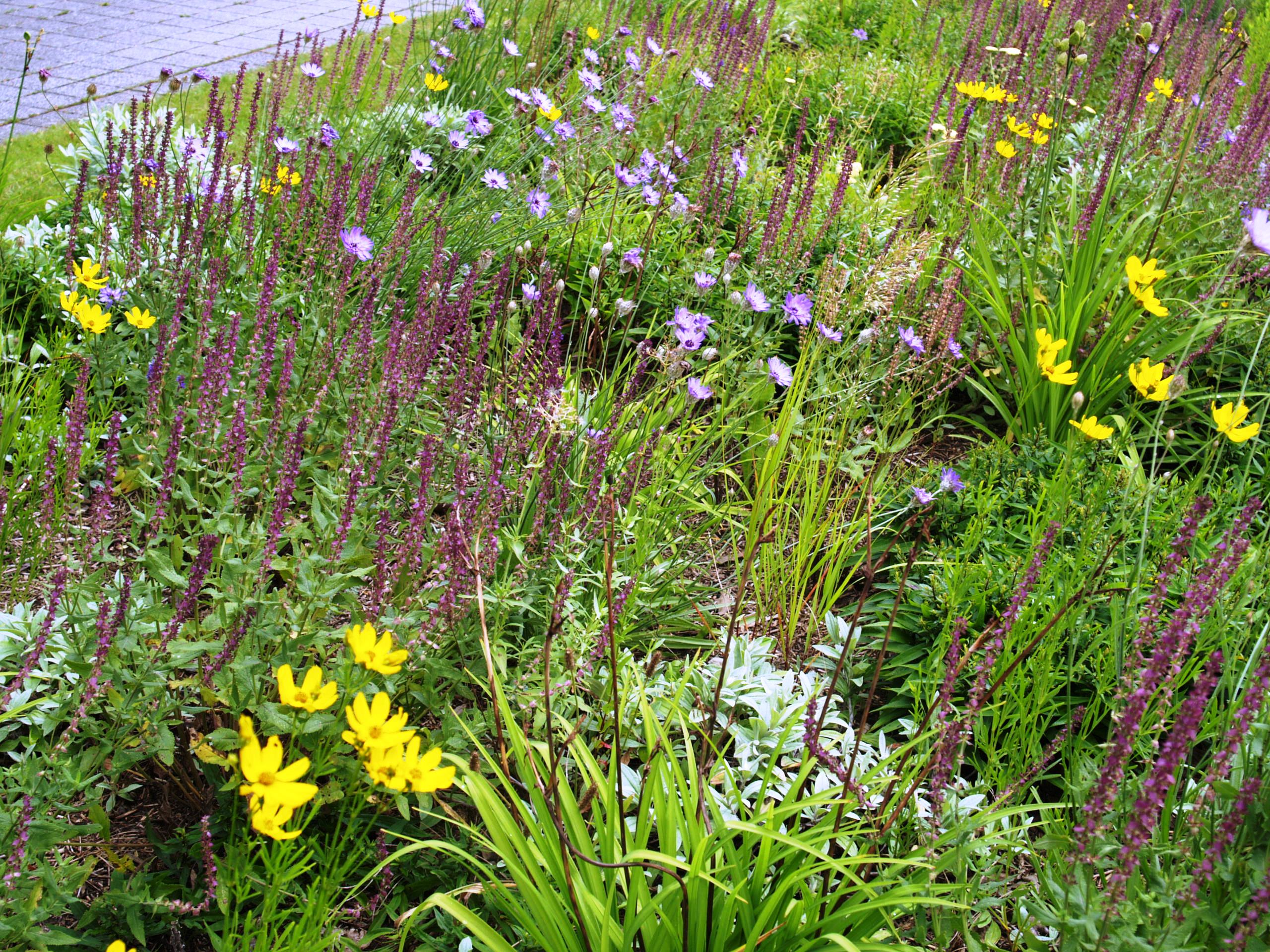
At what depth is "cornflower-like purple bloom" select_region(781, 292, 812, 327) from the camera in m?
2.80

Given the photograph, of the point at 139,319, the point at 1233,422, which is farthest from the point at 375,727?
the point at 1233,422

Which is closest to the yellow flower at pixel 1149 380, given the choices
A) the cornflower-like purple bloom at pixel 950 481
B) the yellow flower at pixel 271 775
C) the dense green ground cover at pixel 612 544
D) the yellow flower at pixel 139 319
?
the dense green ground cover at pixel 612 544

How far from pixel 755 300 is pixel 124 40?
4.67m

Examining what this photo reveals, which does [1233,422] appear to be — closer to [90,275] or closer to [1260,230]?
[1260,230]

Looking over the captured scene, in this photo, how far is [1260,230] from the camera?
2041 mm

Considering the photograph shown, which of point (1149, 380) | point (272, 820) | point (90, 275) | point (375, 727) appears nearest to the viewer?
point (272, 820)

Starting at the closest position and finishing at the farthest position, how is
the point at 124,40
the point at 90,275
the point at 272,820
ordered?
the point at 272,820
the point at 90,275
the point at 124,40

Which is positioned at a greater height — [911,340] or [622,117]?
[622,117]

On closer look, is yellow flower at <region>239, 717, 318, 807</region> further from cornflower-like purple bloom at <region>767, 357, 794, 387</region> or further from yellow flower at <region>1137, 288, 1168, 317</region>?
yellow flower at <region>1137, 288, 1168, 317</region>

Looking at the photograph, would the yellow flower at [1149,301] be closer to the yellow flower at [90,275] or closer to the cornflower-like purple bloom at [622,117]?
the cornflower-like purple bloom at [622,117]

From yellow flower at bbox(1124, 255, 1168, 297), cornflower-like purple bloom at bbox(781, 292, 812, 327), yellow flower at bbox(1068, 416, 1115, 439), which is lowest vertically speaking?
cornflower-like purple bloom at bbox(781, 292, 812, 327)

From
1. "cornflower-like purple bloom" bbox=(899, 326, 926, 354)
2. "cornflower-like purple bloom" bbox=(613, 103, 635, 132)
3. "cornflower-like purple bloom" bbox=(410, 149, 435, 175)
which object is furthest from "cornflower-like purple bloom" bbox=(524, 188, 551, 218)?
"cornflower-like purple bloom" bbox=(899, 326, 926, 354)

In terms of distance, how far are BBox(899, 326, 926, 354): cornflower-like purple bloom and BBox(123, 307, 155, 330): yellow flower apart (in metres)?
1.87

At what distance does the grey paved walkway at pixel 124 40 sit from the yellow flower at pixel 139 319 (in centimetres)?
256
